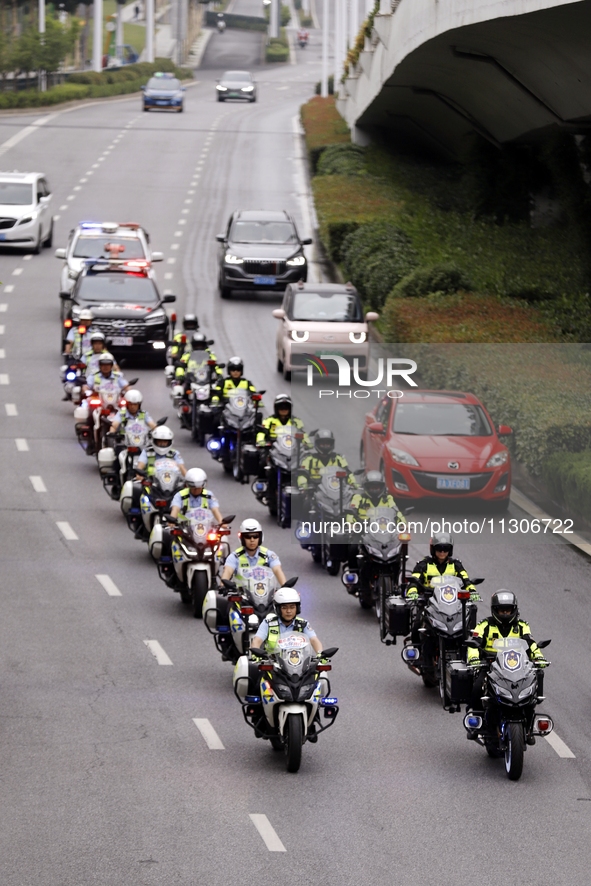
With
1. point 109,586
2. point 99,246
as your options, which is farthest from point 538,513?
point 99,246

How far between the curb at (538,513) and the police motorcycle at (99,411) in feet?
19.7

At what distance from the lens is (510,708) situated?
40.1ft

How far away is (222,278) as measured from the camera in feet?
122

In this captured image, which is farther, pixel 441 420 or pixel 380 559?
pixel 441 420

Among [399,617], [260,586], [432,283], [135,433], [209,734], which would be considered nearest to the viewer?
[209,734]

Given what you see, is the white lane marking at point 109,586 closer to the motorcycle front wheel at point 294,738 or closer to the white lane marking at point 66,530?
the white lane marking at point 66,530

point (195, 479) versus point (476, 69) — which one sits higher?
point (476, 69)

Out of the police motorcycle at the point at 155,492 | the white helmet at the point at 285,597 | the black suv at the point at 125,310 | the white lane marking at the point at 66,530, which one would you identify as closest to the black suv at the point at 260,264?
the black suv at the point at 125,310

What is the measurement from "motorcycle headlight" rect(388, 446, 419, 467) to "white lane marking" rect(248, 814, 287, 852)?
32.0 feet

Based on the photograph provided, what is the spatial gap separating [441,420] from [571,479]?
2.06 metres

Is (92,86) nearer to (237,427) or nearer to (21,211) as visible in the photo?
(21,211)

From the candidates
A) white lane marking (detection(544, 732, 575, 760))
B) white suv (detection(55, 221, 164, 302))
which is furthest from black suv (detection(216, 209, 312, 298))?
white lane marking (detection(544, 732, 575, 760))

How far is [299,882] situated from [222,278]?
28.0 meters

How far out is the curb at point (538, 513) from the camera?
19.7 m
